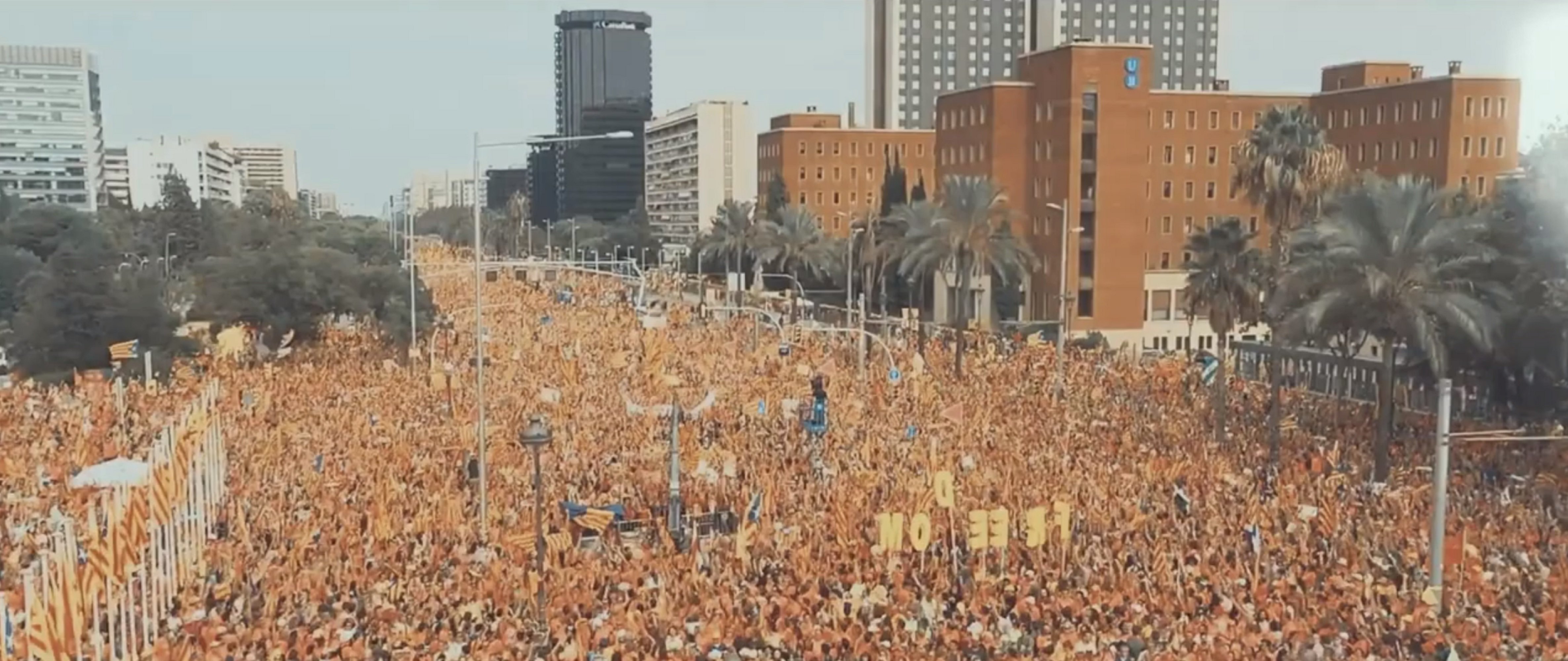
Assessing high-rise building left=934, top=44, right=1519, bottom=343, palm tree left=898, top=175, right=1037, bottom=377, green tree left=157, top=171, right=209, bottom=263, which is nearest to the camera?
palm tree left=898, top=175, right=1037, bottom=377

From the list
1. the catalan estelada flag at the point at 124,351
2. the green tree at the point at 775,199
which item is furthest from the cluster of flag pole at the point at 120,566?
the green tree at the point at 775,199

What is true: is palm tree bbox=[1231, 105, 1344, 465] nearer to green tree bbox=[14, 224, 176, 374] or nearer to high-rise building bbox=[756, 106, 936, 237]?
green tree bbox=[14, 224, 176, 374]

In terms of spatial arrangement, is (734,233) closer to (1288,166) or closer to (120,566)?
(1288,166)

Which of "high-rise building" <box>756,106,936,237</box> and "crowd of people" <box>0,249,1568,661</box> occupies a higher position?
"high-rise building" <box>756,106,936,237</box>

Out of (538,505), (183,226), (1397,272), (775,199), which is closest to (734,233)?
(775,199)

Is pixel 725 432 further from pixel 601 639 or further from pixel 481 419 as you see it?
pixel 601 639

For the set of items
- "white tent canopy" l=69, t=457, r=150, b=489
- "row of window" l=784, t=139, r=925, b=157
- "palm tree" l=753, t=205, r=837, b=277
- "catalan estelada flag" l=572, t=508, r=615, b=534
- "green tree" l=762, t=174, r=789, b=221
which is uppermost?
"row of window" l=784, t=139, r=925, b=157

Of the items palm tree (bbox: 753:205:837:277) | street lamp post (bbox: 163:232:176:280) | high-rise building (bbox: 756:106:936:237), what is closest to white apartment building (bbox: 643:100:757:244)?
high-rise building (bbox: 756:106:936:237)
